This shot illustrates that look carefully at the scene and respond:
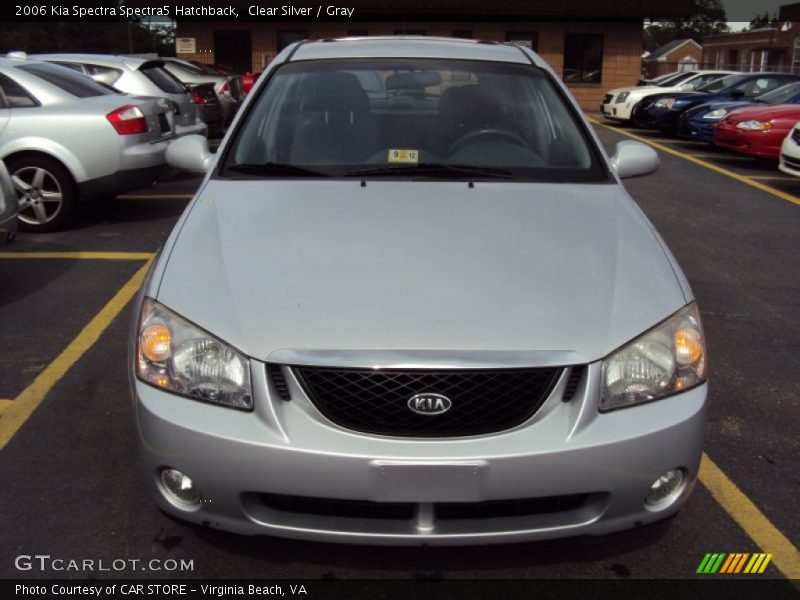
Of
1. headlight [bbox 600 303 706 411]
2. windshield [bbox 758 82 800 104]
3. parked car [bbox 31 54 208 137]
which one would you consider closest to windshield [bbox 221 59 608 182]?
headlight [bbox 600 303 706 411]

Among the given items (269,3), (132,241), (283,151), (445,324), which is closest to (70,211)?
(132,241)

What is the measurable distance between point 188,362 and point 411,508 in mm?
770

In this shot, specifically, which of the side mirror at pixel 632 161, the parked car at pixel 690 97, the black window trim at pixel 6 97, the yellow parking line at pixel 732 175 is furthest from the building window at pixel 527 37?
the side mirror at pixel 632 161

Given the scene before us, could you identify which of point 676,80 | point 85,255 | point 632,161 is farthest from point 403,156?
point 676,80

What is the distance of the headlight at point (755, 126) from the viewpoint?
12.6 meters

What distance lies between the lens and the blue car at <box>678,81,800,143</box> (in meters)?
14.8

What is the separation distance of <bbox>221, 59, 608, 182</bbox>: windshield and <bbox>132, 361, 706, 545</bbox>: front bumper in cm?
138

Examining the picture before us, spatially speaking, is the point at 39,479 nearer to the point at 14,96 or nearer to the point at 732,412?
the point at 732,412

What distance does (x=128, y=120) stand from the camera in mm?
7797

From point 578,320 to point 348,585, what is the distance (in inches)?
41.9

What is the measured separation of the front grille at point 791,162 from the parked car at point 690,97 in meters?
6.39

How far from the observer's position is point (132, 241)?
24.4 ft

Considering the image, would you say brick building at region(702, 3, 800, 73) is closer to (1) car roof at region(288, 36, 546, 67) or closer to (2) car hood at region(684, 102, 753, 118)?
(2) car hood at region(684, 102, 753, 118)

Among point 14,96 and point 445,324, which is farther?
point 14,96
